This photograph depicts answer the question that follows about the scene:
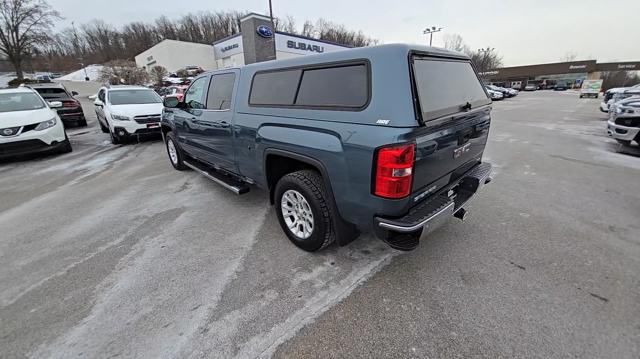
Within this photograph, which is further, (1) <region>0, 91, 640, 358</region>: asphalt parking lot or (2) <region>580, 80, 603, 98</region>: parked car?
(2) <region>580, 80, 603, 98</region>: parked car

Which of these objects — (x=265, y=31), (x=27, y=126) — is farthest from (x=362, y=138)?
(x=265, y=31)

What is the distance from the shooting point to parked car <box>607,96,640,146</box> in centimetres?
632

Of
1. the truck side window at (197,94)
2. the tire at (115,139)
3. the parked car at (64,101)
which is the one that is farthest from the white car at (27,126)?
the truck side window at (197,94)

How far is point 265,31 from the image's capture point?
26.7 meters

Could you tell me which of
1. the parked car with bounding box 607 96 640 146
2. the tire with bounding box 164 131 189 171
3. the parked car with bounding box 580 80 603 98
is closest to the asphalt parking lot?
the tire with bounding box 164 131 189 171

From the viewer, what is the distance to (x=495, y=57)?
69.9 m

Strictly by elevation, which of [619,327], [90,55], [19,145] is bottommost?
[619,327]

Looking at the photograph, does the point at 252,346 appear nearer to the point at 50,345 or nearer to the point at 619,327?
the point at 50,345

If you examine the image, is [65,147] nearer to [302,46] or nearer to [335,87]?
[335,87]

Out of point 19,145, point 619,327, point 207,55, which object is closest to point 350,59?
point 619,327

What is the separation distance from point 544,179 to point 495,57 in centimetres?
8119

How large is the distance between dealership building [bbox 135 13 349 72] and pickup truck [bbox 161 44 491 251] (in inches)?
651

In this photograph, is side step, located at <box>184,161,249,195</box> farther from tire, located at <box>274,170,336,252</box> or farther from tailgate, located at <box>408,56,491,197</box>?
tailgate, located at <box>408,56,491,197</box>

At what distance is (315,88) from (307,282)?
5.64 ft
